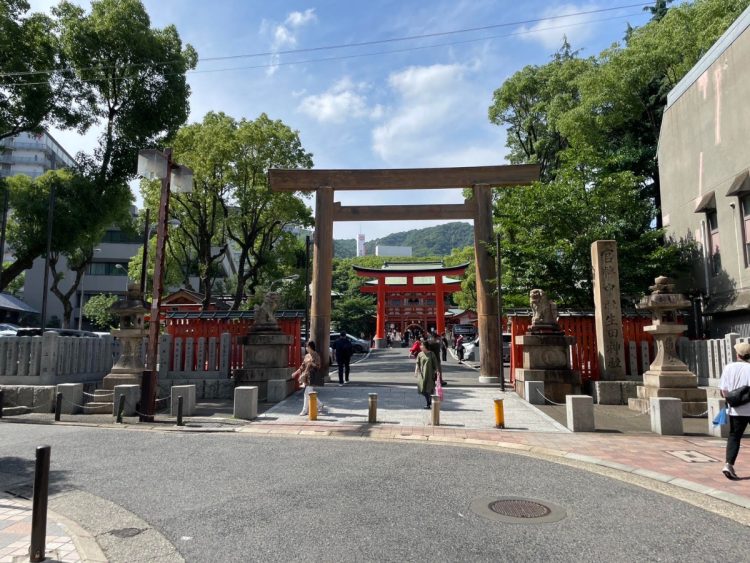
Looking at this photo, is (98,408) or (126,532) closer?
(126,532)

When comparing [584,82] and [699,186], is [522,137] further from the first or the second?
[699,186]

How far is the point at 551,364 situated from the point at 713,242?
8.00m

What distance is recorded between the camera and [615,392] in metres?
13.2

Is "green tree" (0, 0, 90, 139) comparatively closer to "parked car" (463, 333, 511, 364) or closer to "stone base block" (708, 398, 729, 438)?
"stone base block" (708, 398, 729, 438)

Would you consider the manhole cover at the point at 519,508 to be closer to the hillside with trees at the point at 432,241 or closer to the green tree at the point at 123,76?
Answer: the green tree at the point at 123,76

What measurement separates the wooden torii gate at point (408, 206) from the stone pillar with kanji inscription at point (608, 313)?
3701 millimetres

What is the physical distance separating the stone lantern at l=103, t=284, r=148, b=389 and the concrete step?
0.79m

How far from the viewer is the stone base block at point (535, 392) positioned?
42.5 ft

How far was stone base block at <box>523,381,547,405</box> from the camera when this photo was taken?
1295cm

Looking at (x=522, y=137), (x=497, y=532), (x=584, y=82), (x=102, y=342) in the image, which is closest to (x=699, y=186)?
(x=584, y=82)

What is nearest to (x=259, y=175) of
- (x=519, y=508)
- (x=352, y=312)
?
(x=519, y=508)

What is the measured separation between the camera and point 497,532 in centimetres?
449

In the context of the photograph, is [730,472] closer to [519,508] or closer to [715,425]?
[715,425]

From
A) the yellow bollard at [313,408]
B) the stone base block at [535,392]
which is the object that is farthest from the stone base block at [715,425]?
the yellow bollard at [313,408]
